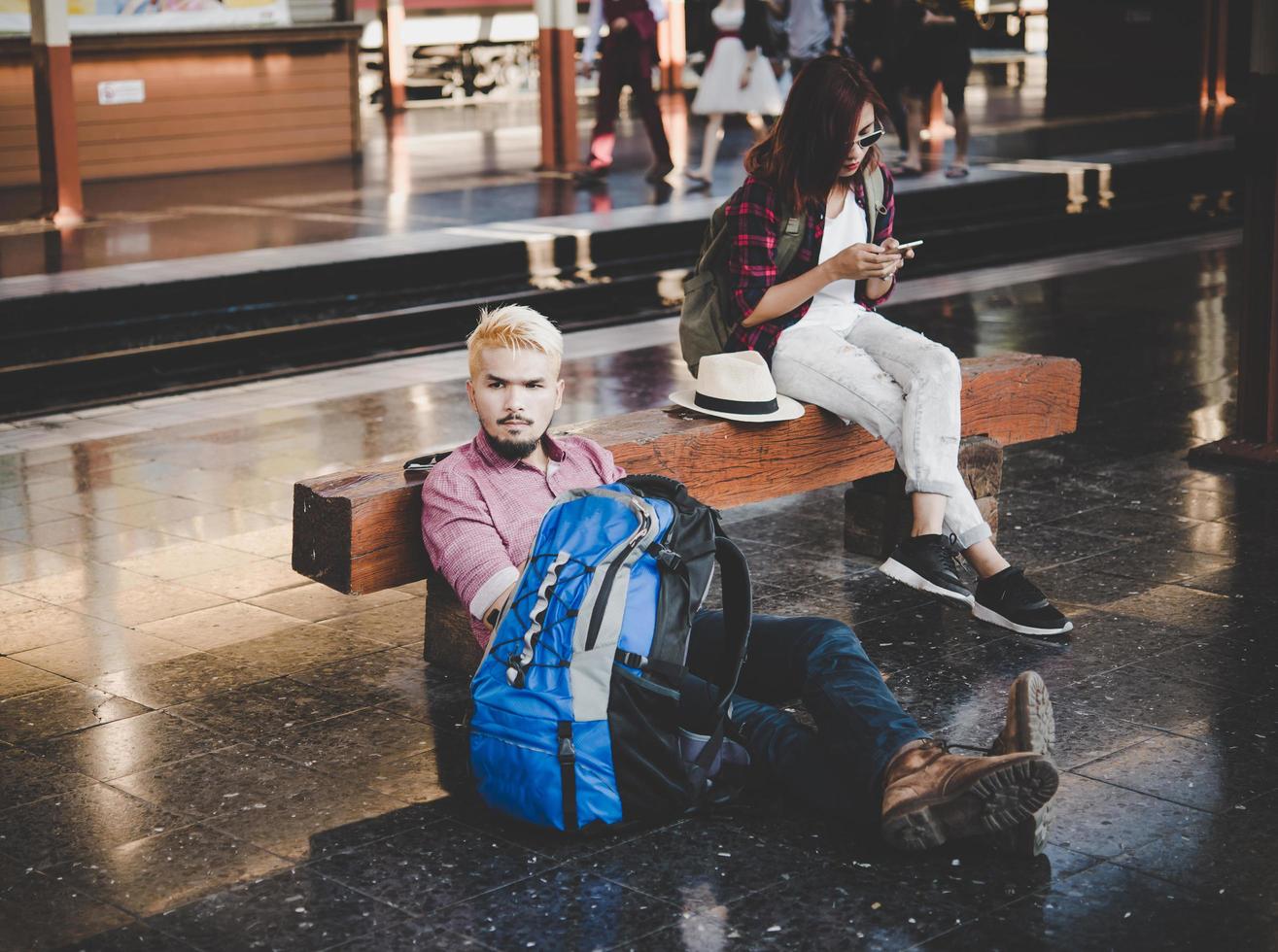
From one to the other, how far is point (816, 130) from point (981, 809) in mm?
1965

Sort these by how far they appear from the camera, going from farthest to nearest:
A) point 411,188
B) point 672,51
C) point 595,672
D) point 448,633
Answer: point 672,51, point 411,188, point 448,633, point 595,672

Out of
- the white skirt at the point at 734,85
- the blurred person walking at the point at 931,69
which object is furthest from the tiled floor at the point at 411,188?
the white skirt at the point at 734,85

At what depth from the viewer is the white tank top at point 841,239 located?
448 cm

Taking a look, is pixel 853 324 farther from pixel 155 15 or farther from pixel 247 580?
pixel 155 15

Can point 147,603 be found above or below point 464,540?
below

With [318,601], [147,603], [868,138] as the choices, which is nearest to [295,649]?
[318,601]

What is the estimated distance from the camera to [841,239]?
14.8 ft

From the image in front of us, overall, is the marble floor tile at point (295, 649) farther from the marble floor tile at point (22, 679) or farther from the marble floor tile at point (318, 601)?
the marble floor tile at point (22, 679)

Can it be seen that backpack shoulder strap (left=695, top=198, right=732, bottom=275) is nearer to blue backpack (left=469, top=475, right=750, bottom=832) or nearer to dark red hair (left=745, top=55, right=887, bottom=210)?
dark red hair (left=745, top=55, right=887, bottom=210)

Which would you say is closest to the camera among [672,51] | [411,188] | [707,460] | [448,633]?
[448,633]

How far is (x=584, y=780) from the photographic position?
304 centimetres

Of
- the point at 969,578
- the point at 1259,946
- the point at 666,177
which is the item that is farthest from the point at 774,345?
the point at 666,177

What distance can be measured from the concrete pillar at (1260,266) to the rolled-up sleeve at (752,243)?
1972mm

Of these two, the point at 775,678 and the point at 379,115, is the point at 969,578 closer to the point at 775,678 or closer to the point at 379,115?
the point at 775,678
